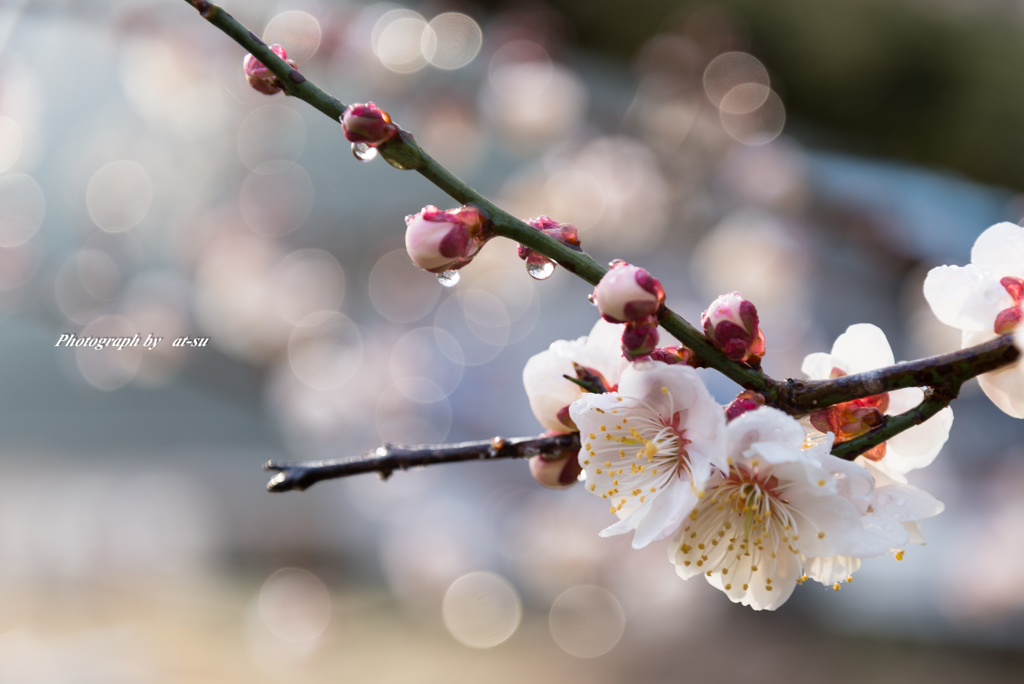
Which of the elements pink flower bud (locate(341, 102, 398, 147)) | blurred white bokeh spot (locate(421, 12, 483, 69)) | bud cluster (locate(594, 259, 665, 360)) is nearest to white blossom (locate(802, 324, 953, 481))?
bud cluster (locate(594, 259, 665, 360))

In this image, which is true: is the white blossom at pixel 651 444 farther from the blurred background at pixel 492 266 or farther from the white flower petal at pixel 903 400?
the blurred background at pixel 492 266

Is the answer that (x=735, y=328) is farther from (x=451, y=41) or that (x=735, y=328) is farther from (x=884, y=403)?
(x=451, y=41)

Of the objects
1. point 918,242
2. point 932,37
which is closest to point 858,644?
point 918,242

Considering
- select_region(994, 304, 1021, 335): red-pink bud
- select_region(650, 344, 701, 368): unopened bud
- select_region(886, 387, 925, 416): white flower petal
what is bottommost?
select_region(650, 344, 701, 368): unopened bud

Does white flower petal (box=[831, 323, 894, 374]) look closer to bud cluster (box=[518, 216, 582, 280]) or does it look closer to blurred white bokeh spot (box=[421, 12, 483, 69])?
bud cluster (box=[518, 216, 582, 280])

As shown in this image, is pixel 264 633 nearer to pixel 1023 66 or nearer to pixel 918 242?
pixel 918 242

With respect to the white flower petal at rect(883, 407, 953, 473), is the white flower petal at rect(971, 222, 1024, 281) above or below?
above

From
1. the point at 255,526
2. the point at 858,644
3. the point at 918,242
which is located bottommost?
the point at 255,526
